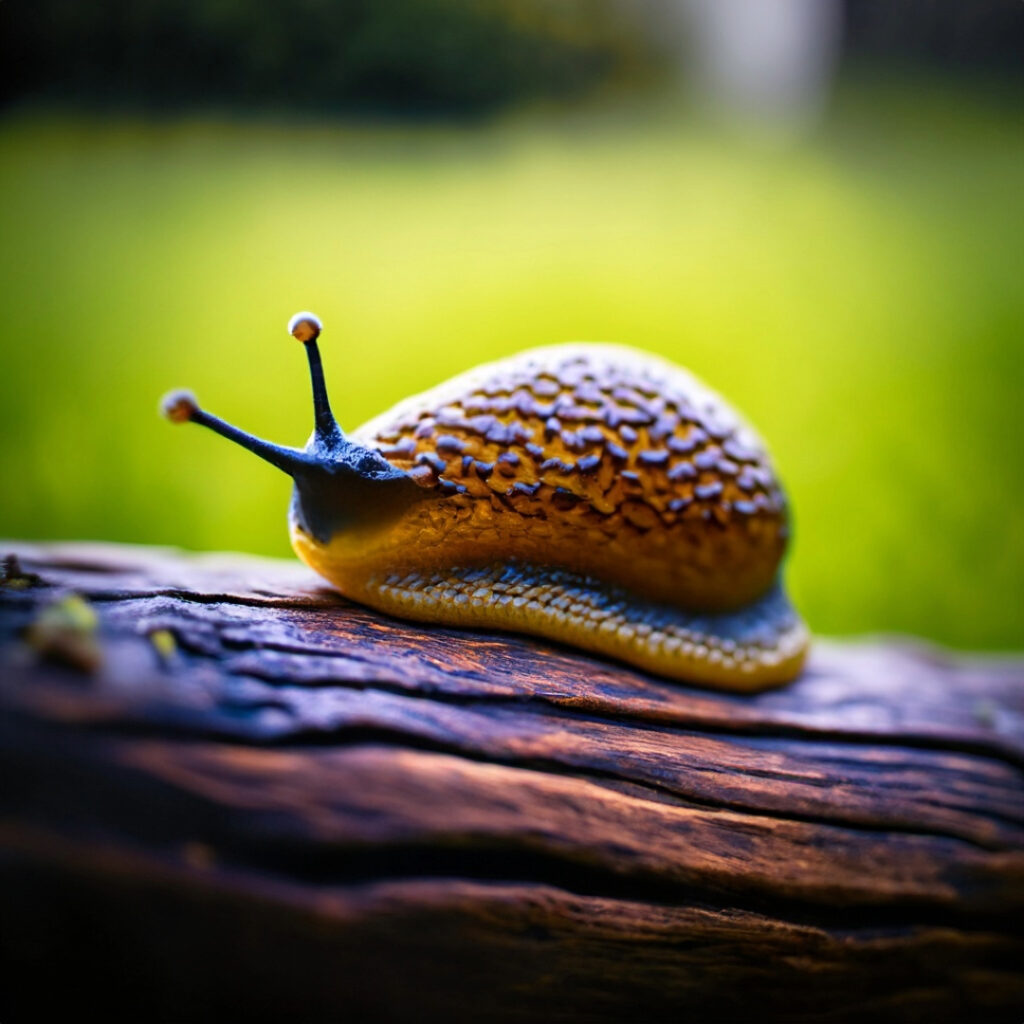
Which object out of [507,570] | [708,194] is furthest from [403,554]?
[708,194]

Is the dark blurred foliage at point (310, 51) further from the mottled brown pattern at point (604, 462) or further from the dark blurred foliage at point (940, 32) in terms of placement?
the mottled brown pattern at point (604, 462)

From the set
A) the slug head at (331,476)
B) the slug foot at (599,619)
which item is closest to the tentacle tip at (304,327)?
the slug head at (331,476)

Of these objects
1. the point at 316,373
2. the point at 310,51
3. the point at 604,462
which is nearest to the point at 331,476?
the point at 316,373

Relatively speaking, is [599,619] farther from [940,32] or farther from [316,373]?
[940,32]

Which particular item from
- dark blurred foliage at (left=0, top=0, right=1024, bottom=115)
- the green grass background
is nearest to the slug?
the green grass background

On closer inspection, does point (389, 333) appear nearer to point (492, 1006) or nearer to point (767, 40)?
point (767, 40)

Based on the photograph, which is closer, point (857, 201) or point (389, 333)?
point (389, 333)

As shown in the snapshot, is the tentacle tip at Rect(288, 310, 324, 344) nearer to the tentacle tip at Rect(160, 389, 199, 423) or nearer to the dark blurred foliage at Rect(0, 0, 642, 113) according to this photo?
the tentacle tip at Rect(160, 389, 199, 423)
